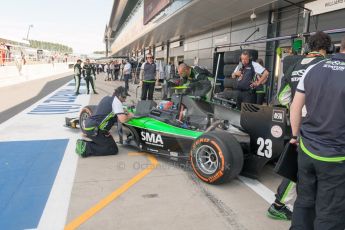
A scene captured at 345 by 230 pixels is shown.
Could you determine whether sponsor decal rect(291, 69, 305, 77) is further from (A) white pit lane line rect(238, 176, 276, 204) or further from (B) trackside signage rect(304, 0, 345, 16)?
(B) trackside signage rect(304, 0, 345, 16)

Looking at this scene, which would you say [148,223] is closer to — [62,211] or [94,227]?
[94,227]

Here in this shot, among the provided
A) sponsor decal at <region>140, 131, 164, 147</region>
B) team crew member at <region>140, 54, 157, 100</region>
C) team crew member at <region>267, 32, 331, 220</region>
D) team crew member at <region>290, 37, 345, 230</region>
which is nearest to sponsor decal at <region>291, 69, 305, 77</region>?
team crew member at <region>267, 32, 331, 220</region>

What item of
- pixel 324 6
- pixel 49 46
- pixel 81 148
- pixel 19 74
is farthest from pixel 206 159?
pixel 49 46

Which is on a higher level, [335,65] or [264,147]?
[335,65]

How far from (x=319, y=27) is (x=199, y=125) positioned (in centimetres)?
588

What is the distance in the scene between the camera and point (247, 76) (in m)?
5.91

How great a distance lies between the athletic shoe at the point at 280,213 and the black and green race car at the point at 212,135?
23.9 inches

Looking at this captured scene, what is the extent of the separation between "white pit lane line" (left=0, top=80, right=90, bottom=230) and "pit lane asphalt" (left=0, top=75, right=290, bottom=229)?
94 mm

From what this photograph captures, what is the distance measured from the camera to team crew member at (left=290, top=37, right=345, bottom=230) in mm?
2127

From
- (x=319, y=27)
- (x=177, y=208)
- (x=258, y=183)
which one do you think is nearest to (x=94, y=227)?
(x=177, y=208)

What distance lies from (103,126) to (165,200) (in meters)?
2.12

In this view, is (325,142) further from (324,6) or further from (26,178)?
(324,6)

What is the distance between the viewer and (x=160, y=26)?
1966 cm

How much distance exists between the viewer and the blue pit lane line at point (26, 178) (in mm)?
3166
